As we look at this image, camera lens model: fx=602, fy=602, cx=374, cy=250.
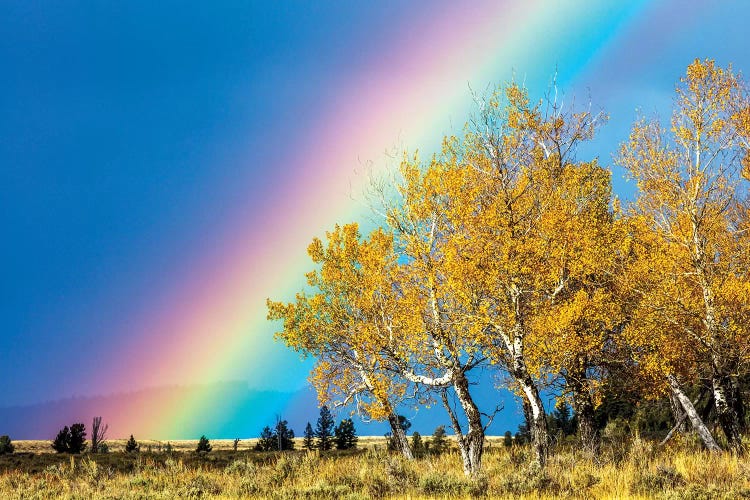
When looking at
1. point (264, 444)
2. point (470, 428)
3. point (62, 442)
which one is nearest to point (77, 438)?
point (62, 442)

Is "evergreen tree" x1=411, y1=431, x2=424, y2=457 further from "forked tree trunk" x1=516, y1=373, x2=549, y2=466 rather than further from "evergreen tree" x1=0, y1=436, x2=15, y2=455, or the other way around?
"evergreen tree" x1=0, y1=436, x2=15, y2=455

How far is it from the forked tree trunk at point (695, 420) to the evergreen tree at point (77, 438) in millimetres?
43333

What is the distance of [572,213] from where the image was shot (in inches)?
867

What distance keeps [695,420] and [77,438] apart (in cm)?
4512

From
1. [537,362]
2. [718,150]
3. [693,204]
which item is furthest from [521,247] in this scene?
[718,150]

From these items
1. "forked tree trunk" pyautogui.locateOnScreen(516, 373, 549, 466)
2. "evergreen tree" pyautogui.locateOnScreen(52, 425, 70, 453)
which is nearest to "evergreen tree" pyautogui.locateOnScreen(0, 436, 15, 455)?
"evergreen tree" pyautogui.locateOnScreen(52, 425, 70, 453)

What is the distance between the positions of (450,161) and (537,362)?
24.7 feet

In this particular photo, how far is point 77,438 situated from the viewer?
48.4 meters

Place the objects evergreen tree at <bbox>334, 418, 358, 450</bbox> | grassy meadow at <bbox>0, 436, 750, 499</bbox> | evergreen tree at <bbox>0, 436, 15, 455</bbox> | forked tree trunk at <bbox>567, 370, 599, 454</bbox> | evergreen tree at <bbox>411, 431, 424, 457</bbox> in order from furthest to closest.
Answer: evergreen tree at <bbox>334, 418, 358, 450</bbox>
evergreen tree at <bbox>0, 436, 15, 455</bbox>
evergreen tree at <bbox>411, 431, 424, 457</bbox>
forked tree trunk at <bbox>567, 370, 599, 454</bbox>
grassy meadow at <bbox>0, 436, 750, 499</bbox>

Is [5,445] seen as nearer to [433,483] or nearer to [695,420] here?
[433,483]

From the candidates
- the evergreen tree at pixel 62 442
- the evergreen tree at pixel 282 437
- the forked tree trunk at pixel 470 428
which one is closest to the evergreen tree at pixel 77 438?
the evergreen tree at pixel 62 442

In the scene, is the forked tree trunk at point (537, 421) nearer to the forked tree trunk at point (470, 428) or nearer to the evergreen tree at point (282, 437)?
the forked tree trunk at point (470, 428)

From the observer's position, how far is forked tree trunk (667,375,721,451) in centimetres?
2159

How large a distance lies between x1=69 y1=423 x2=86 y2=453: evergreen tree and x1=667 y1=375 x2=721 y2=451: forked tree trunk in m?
43.3
